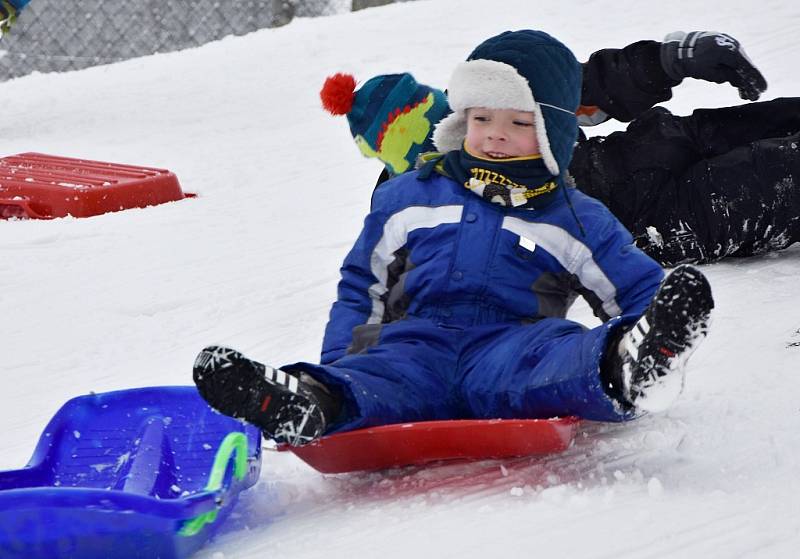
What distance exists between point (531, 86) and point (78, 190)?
230 cm

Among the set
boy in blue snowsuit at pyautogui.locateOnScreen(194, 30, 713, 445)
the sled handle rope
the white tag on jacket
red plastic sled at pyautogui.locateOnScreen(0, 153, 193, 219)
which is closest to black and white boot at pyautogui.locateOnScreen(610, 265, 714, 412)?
boy in blue snowsuit at pyautogui.locateOnScreen(194, 30, 713, 445)

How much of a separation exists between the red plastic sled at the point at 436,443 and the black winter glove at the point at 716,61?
1200mm

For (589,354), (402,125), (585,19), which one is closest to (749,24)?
(585,19)

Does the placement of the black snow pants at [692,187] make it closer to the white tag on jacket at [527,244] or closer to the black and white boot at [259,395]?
the white tag on jacket at [527,244]

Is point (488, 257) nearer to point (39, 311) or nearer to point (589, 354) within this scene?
point (589, 354)

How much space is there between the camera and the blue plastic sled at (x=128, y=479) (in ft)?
4.38

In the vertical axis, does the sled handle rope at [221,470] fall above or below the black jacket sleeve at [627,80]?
below

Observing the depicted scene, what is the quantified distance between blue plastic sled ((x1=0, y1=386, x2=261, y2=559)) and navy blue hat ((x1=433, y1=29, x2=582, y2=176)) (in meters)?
0.69

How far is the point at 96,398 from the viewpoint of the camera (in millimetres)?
1870

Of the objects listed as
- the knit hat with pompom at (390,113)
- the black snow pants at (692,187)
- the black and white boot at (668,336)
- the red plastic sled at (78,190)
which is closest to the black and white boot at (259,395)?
the black and white boot at (668,336)

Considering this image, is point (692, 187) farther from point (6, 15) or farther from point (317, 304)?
point (6, 15)

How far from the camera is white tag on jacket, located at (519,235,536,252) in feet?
6.22

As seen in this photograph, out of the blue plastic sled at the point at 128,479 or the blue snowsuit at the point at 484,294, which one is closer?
the blue plastic sled at the point at 128,479

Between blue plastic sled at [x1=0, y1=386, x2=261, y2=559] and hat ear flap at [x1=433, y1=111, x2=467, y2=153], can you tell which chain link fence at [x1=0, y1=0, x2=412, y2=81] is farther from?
blue plastic sled at [x1=0, y1=386, x2=261, y2=559]
